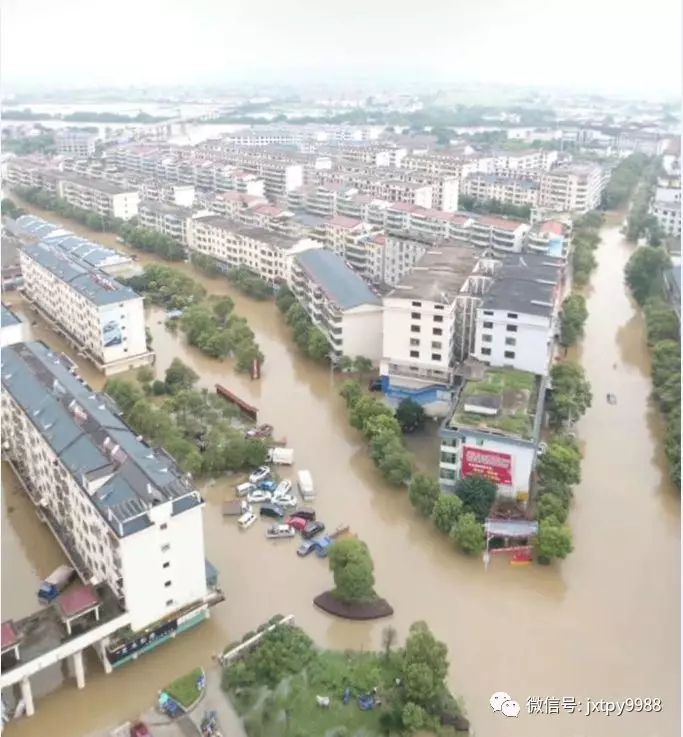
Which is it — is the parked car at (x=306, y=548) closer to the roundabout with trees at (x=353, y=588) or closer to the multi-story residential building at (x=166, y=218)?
the roundabout with trees at (x=353, y=588)

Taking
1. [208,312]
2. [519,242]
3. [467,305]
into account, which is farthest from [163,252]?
[467,305]

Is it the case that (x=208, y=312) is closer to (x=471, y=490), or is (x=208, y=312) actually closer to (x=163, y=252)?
(x=163, y=252)

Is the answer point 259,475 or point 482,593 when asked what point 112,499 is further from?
point 482,593

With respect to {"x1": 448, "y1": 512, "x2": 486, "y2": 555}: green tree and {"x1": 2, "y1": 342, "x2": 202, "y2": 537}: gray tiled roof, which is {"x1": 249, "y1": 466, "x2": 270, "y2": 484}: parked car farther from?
{"x1": 448, "y1": 512, "x2": 486, "y2": 555}: green tree

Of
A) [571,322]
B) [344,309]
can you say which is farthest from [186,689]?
[571,322]

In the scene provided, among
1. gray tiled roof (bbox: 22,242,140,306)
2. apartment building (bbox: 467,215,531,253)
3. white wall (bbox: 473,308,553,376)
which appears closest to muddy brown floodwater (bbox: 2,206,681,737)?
white wall (bbox: 473,308,553,376)

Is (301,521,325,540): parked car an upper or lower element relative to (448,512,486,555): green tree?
lower
